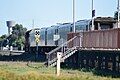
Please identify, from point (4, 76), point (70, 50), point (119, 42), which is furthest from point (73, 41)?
point (4, 76)

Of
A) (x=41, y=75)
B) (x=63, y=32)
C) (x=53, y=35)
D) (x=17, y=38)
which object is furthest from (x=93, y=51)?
(x=17, y=38)

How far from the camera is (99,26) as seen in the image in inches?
1479

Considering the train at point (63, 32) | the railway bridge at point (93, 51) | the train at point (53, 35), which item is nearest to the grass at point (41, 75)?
the railway bridge at point (93, 51)

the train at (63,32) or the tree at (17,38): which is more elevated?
the train at (63,32)

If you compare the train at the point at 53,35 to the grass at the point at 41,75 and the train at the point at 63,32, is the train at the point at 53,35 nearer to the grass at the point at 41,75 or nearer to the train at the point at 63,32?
the train at the point at 63,32

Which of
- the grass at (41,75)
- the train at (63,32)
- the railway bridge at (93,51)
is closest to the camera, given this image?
the grass at (41,75)

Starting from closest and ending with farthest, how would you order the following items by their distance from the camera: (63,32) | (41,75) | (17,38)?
(41,75)
(63,32)
(17,38)

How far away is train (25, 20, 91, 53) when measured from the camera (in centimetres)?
4004

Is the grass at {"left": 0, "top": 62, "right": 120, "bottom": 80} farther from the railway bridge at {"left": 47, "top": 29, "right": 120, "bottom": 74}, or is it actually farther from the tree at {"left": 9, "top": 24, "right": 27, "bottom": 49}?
the tree at {"left": 9, "top": 24, "right": 27, "bottom": 49}

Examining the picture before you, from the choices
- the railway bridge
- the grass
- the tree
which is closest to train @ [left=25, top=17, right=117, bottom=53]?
the railway bridge

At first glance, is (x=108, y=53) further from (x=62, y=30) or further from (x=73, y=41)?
(x=62, y=30)

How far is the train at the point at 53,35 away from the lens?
4004cm

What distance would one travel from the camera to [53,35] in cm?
4825

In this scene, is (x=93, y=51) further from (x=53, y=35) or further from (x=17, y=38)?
(x=17, y=38)
